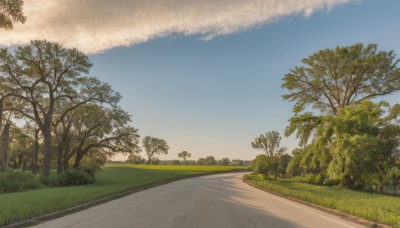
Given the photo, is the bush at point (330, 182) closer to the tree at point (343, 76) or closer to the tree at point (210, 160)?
the tree at point (343, 76)

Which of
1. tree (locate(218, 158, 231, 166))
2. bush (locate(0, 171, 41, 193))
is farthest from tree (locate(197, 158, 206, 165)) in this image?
bush (locate(0, 171, 41, 193))

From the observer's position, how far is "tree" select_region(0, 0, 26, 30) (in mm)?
14812

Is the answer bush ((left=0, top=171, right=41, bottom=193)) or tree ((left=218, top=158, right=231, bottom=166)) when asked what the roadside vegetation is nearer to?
bush ((left=0, top=171, right=41, bottom=193))

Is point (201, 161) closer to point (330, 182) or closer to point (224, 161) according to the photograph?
point (224, 161)

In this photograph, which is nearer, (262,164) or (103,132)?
(103,132)

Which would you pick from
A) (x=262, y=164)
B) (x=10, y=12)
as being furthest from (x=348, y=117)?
(x=262, y=164)

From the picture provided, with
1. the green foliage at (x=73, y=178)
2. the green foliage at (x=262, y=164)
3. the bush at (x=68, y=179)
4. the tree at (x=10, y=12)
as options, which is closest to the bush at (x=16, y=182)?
the bush at (x=68, y=179)

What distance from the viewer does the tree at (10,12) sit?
14.8m

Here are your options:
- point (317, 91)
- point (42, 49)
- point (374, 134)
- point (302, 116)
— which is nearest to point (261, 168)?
point (317, 91)

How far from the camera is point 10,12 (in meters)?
14.9

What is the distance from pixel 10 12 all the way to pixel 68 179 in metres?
15.5

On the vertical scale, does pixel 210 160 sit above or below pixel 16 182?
above

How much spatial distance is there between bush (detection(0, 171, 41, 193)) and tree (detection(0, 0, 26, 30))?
10.4 m

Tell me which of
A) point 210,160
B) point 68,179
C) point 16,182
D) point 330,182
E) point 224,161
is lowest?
point 330,182
